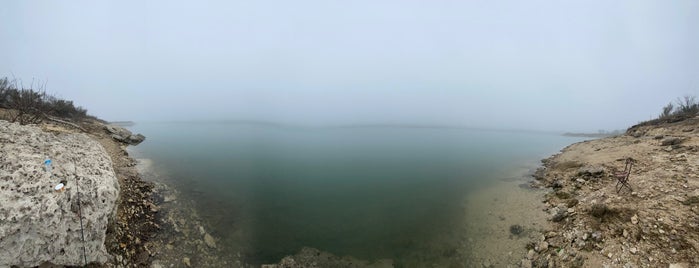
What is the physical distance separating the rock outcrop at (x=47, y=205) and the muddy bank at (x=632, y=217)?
1335cm

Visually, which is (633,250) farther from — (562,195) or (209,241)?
(209,241)

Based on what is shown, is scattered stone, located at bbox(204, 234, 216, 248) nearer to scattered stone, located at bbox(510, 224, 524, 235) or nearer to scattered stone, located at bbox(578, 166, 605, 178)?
scattered stone, located at bbox(510, 224, 524, 235)

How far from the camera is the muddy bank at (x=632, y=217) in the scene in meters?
6.77

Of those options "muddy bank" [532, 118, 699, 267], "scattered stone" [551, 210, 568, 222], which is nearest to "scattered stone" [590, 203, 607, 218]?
"muddy bank" [532, 118, 699, 267]

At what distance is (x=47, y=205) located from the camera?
6285 millimetres

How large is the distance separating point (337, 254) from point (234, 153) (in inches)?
903

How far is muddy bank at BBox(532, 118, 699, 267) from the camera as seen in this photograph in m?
6.77

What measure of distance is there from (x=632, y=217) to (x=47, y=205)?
16.5 metres

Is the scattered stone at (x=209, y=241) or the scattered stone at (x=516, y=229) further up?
the scattered stone at (x=516, y=229)

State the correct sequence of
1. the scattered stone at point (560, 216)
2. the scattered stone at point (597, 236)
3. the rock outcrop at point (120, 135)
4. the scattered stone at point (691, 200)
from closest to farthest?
the scattered stone at point (691, 200) < the scattered stone at point (597, 236) < the scattered stone at point (560, 216) < the rock outcrop at point (120, 135)

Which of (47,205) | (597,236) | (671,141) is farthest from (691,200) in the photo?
(47,205)

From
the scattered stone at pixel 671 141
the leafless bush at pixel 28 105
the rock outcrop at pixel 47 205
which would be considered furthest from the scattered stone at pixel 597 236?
the leafless bush at pixel 28 105

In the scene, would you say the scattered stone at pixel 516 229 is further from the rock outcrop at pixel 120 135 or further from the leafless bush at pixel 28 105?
→ the rock outcrop at pixel 120 135

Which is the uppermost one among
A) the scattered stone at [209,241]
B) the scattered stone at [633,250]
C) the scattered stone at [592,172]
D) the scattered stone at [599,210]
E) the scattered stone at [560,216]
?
the scattered stone at [592,172]
